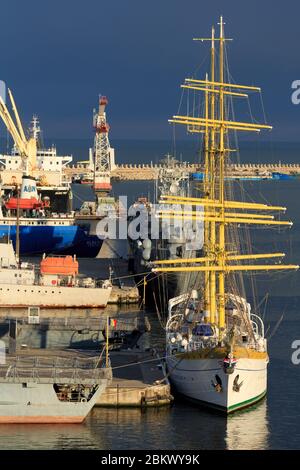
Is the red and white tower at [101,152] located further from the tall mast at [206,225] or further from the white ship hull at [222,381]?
the white ship hull at [222,381]

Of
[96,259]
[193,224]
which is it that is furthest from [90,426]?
[96,259]

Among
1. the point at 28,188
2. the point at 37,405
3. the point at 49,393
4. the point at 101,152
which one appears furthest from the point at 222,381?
the point at 101,152

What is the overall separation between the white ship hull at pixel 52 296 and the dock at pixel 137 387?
17874mm

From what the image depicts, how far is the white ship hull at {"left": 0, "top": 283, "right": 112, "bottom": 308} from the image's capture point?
67.6 metres

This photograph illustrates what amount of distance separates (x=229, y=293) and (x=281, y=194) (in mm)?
131397

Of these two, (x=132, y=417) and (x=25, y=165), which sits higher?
(x=25, y=165)

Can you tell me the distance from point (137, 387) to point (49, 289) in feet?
71.7

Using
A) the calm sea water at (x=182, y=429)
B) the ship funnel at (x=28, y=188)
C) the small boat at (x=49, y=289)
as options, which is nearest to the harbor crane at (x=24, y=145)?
the ship funnel at (x=28, y=188)

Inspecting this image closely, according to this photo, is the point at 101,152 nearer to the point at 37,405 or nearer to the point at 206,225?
the point at 206,225

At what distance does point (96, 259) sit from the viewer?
85.9 meters

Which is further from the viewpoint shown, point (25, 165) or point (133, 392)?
point (25, 165)

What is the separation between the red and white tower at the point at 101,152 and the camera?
398 ft

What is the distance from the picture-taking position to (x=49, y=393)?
44.1m
